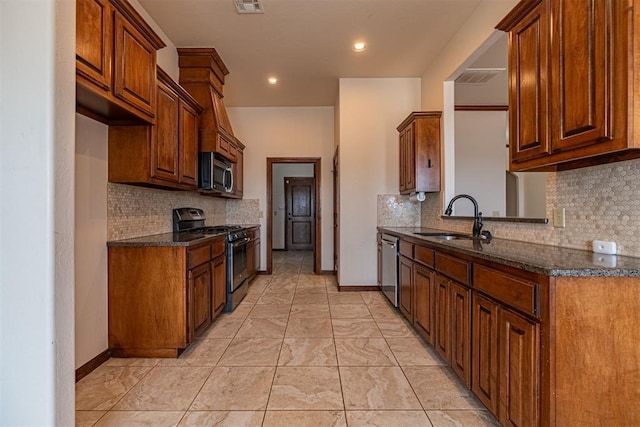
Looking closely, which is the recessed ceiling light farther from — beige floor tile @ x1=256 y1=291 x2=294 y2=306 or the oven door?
beige floor tile @ x1=256 y1=291 x2=294 y2=306

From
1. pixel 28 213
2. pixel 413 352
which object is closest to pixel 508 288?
pixel 413 352

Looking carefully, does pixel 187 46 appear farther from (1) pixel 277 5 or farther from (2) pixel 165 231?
(2) pixel 165 231

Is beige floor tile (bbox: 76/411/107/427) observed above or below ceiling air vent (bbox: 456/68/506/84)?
below

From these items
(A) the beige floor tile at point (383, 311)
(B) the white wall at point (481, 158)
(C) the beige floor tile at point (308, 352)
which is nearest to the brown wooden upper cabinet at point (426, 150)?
(B) the white wall at point (481, 158)

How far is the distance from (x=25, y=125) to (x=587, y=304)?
2159 mm

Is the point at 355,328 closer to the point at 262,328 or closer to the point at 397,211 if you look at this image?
the point at 262,328

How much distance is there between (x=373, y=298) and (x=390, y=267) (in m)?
0.67

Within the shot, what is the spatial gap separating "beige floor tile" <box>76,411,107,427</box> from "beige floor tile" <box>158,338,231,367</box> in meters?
0.57

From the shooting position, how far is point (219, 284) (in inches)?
127

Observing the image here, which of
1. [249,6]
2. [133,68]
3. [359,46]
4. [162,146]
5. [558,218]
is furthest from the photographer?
[359,46]

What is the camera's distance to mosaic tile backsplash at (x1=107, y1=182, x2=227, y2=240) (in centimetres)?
246

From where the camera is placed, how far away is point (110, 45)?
191 centimetres

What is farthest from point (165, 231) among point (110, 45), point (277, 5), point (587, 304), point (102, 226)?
point (587, 304)

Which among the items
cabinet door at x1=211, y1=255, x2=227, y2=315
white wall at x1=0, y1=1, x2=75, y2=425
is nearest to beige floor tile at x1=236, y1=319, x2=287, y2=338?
cabinet door at x1=211, y1=255, x2=227, y2=315
